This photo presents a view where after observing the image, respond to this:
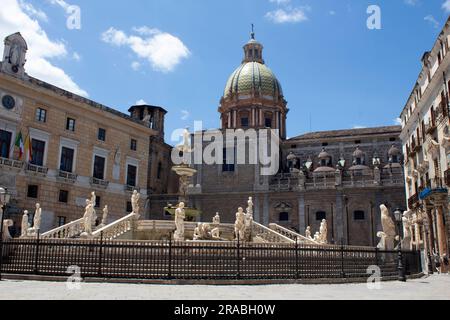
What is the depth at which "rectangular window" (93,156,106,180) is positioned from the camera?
32.8 m

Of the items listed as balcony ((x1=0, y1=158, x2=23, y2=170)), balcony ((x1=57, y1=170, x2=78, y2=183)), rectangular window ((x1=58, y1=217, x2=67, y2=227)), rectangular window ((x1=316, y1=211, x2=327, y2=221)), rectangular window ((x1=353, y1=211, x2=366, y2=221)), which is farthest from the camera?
rectangular window ((x1=316, y1=211, x2=327, y2=221))

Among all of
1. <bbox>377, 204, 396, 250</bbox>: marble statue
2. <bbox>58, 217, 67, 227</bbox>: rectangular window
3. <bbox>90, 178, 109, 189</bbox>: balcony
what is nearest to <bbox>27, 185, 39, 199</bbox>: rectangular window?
<bbox>58, 217, 67, 227</bbox>: rectangular window

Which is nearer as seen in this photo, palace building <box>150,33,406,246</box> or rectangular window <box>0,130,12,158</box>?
rectangular window <box>0,130,12,158</box>

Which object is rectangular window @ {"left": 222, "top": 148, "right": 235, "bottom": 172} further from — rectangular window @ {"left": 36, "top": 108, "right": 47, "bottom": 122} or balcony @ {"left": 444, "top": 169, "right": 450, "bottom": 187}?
balcony @ {"left": 444, "top": 169, "right": 450, "bottom": 187}

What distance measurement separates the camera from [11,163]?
26547mm

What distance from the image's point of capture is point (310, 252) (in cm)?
1398

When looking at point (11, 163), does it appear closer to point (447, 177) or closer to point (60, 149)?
point (60, 149)

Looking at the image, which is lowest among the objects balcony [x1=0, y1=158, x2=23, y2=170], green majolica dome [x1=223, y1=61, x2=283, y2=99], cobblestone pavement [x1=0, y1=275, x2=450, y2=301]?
cobblestone pavement [x1=0, y1=275, x2=450, y2=301]

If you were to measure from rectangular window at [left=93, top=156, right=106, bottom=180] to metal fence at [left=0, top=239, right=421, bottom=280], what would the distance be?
18.4 meters

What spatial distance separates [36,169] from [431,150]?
24797 mm

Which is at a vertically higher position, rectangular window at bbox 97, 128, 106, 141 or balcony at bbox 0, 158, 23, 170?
rectangular window at bbox 97, 128, 106, 141

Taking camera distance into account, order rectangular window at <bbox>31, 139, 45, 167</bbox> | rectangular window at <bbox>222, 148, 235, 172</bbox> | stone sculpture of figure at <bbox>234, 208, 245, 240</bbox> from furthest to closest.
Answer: rectangular window at <bbox>222, 148, 235, 172</bbox>
rectangular window at <bbox>31, 139, 45, 167</bbox>
stone sculpture of figure at <bbox>234, 208, 245, 240</bbox>
